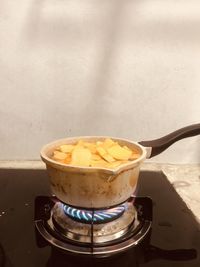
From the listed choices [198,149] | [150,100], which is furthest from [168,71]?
[198,149]

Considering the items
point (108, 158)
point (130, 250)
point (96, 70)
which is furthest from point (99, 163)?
point (96, 70)

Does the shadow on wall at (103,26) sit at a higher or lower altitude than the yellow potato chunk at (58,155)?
higher

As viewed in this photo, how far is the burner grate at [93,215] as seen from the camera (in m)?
0.55

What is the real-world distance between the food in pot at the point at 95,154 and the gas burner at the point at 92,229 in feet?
0.24

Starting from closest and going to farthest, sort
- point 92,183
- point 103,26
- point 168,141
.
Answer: point 92,183
point 168,141
point 103,26

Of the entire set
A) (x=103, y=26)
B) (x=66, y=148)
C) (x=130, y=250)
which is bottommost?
(x=130, y=250)

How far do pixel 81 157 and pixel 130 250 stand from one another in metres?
0.14

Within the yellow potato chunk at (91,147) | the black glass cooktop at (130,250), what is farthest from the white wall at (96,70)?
the yellow potato chunk at (91,147)

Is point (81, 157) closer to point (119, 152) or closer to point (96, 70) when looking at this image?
point (119, 152)

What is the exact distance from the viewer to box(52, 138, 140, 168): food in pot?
1.72 feet

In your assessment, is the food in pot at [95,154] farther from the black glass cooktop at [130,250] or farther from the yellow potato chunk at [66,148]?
the black glass cooktop at [130,250]

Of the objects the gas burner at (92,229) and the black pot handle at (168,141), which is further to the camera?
the black pot handle at (168,141)

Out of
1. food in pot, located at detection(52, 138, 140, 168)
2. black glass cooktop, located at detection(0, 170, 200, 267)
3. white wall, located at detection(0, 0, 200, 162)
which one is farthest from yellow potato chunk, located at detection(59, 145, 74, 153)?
white wall, located at detection(0, 0, 200, 162)

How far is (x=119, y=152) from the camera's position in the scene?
0.56 meters
